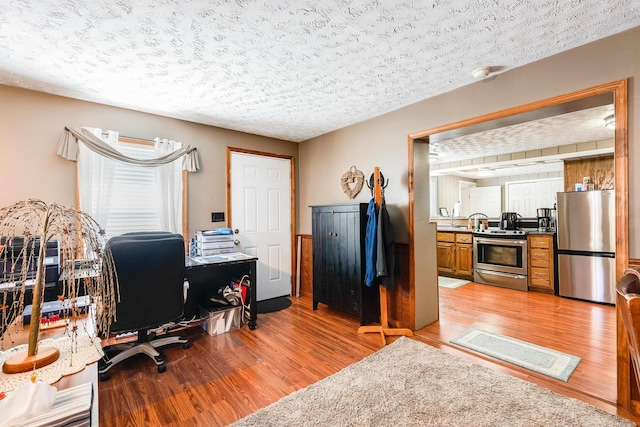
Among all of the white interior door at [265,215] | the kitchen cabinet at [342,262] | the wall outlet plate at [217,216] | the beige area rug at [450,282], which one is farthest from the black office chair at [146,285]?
the beige area rug at [450,282]

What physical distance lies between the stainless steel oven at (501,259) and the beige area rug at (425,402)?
3108mm

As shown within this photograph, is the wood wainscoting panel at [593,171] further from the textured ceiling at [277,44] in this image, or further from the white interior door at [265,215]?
the white interior door at [265,215]

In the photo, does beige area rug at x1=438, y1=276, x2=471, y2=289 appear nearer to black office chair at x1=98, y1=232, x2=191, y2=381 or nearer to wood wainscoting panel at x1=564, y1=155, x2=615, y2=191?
wood wainscoting panel at x1=564, y1=155, x2=615, y2=191

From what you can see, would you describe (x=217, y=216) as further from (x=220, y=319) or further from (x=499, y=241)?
(x=499, y=241)

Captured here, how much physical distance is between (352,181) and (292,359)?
7.24ft

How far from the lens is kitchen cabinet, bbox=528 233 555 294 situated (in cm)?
451

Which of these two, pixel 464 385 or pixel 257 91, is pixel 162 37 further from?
pixel 464 385

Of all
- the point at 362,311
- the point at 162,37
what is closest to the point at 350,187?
the point at 362,311

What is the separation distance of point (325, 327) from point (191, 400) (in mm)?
1573

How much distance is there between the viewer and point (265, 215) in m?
4.26

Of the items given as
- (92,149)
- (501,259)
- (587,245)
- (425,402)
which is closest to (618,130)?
(425,402)

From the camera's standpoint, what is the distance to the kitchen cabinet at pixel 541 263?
177 inches

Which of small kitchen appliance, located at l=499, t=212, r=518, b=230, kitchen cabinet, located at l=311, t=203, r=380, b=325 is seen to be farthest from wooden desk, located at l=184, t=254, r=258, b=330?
small kitchen appliance, located at l=499, t=212, r=518, b=230

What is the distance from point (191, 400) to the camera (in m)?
2.03
